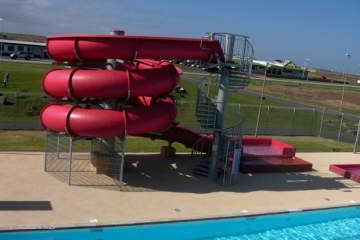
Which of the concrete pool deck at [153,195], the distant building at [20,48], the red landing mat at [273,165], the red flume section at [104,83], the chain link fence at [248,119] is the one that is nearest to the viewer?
the concrete pool deck at [153,195]

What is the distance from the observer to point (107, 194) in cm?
1298

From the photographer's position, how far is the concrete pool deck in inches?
438

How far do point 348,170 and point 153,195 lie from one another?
11304mm

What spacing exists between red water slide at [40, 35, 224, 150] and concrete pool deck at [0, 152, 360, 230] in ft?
6.73

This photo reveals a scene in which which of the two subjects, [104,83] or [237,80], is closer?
[104,83]

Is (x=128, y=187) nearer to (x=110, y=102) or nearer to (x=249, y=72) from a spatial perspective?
(x=110, y=102)

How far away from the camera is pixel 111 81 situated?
12.7 metres

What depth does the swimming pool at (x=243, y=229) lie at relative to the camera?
33.4 ft

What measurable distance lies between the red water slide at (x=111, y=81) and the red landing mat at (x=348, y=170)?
30.5ft

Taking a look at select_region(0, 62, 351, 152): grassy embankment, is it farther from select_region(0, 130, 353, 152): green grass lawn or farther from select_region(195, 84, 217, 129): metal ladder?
select_region(195, 84, 217, 129): metal ladder

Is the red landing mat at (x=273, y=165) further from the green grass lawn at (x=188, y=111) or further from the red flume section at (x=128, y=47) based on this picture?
the red flume section at (x=128, y=47)

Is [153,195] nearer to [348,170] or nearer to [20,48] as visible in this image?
[348,170]

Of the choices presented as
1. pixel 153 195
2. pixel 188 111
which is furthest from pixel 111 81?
pixel 188 111

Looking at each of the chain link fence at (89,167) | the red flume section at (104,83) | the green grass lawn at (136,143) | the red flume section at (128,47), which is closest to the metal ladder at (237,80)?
the red flume section at (128,47)
